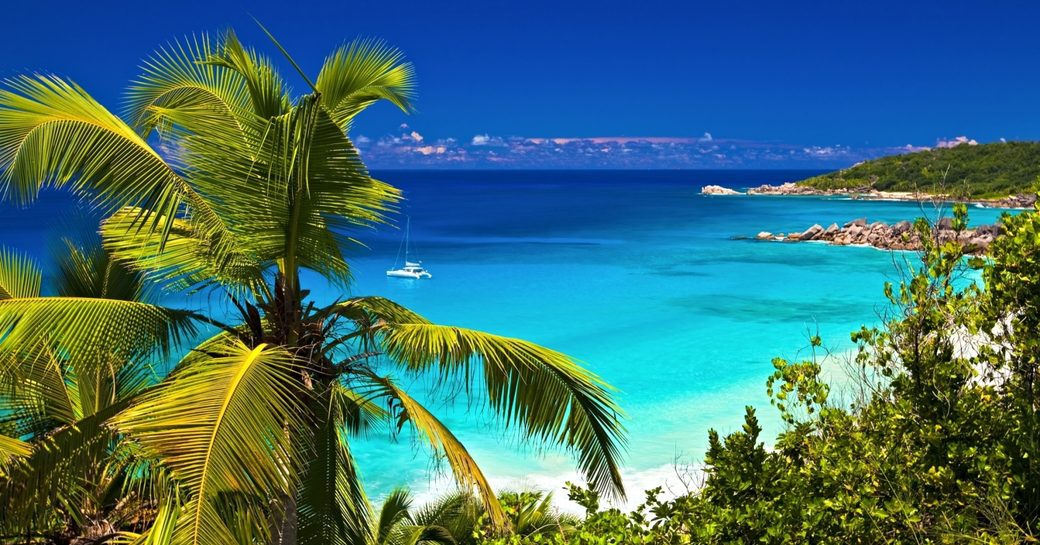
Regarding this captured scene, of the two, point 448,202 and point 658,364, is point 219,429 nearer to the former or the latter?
point 658,364

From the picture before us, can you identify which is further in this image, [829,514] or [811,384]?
[811,384]

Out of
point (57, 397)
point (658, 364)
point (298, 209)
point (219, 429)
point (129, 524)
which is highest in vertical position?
point (298, 209)

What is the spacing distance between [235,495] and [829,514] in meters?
2.83

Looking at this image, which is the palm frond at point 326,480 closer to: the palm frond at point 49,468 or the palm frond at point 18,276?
the palm frond at point 49,468

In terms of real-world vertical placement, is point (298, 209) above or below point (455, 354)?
above

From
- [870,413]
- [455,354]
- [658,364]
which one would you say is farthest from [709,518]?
[658,364]

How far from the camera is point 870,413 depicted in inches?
178

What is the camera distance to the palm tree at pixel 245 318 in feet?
12.8

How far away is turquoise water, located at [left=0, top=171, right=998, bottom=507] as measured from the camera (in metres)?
13.8

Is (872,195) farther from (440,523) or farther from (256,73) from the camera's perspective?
(256,73)

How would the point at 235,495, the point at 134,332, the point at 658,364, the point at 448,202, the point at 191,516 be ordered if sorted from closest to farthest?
the point at 191,516
the point at 235,495
the point at 134,332
the point at 658,364
the point at 448,202

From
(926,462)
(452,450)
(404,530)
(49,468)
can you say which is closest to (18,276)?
(49,468)

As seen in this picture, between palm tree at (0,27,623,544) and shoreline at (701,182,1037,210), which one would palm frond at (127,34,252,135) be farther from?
shoreline at (701,182,1037,210)

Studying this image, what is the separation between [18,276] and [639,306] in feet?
75.8
